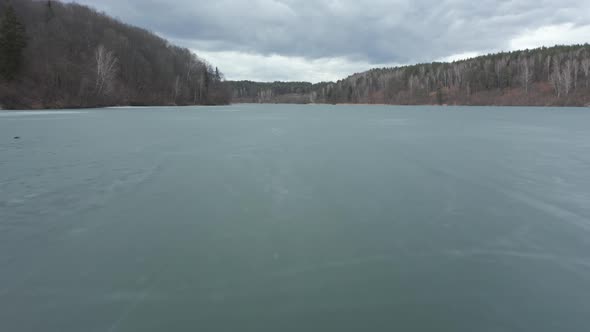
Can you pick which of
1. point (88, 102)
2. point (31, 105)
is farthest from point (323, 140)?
point (88, 102)

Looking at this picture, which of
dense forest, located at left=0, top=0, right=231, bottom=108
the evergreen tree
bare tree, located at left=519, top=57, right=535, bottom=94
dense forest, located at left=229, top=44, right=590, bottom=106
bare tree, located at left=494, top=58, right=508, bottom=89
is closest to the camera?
the evergreen tree

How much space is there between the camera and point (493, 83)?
10931 cm

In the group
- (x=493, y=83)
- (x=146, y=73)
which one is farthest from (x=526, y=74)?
(x=146, y=73)

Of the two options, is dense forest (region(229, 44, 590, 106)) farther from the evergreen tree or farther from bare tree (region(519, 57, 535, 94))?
the evergreen tree

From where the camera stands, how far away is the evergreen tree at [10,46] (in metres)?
47.9

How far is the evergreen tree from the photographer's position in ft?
157

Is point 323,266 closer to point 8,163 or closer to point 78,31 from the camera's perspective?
point 8,163

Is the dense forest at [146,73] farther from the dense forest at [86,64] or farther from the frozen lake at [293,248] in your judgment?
the frozen lake at [293,248]

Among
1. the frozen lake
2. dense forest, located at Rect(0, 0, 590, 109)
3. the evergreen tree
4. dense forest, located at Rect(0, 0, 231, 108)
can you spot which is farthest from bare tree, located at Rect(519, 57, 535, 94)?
the evergreen tree

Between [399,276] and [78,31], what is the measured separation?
10215cm

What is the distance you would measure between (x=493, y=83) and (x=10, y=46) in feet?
396

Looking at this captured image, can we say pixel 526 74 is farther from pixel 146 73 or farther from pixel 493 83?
pixel 146 73

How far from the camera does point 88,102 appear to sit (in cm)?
5409

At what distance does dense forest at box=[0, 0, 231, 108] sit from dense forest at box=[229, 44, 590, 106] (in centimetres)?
6610
